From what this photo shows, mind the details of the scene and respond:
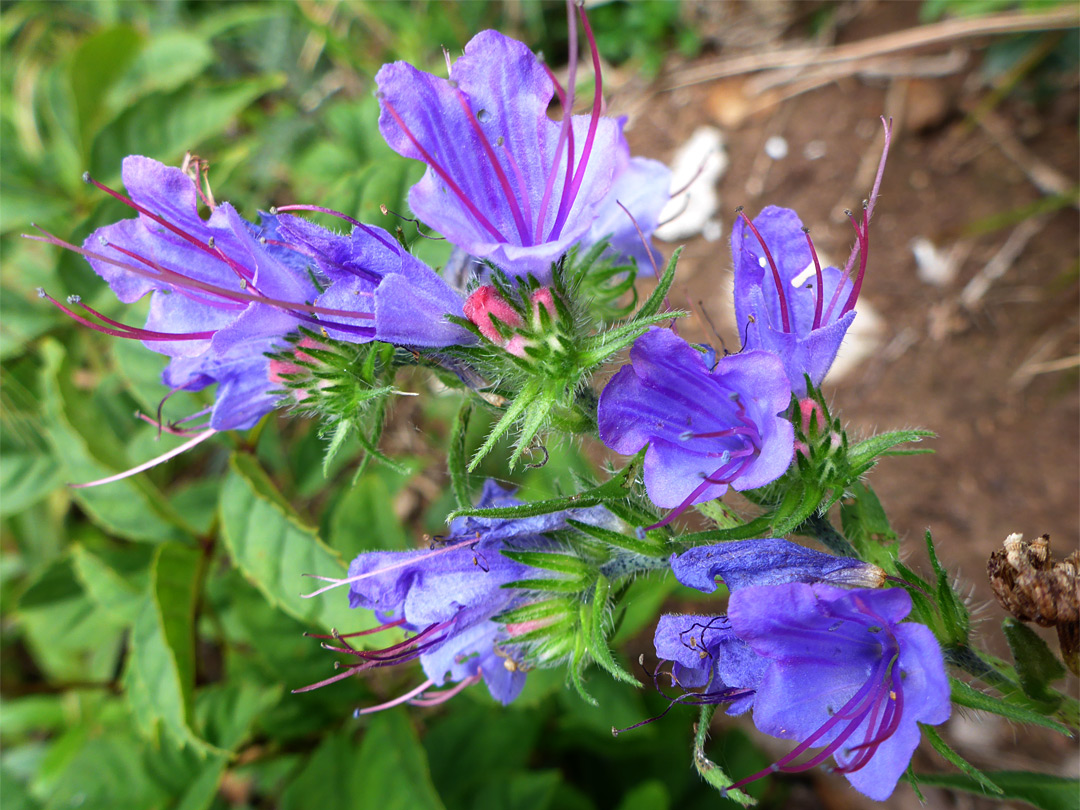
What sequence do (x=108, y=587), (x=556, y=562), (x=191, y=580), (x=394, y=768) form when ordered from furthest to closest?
(x=108, y=587)
(x=191, y=580)
(x=394, y=768)
(x=556, y=562)

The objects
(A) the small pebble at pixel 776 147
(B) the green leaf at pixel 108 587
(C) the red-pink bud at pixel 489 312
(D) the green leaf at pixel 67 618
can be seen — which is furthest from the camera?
(A) the small pebble at pixel 776 147

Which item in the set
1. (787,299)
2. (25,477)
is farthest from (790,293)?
(25,477)

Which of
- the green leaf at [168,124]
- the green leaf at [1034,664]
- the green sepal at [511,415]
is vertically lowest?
the green leaf at [1034,664]

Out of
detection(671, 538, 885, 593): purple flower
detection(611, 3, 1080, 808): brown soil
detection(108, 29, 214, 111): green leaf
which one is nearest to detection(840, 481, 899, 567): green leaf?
detection(671, 538, 885, 593): purple flower

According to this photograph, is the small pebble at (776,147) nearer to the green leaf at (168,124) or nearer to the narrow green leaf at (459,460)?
the green leaf at (168,124)

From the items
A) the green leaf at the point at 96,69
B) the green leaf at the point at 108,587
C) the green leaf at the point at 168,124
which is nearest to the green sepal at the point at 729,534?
the green leaf at the point at 108,587

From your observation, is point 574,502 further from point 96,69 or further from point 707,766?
point 96,69

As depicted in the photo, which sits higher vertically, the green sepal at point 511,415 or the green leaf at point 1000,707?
the green sepal at point 511,415
